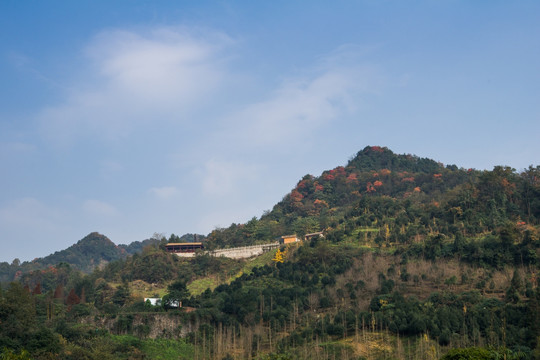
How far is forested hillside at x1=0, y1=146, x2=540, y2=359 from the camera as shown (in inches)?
1184

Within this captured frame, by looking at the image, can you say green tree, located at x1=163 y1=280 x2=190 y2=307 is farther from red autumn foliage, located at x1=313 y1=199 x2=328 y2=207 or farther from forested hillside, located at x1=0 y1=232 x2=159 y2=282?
forested hillside, located at x1=0 y1=232 x2=159 y2=282

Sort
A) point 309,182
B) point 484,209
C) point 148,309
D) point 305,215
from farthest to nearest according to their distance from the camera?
point 309,182, point 305,215, point 484,209, point 148,309

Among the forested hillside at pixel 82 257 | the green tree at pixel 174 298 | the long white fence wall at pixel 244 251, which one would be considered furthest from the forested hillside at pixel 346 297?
the forested hillside at pixel 82 257

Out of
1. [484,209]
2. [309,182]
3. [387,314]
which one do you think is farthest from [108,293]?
[309,182]

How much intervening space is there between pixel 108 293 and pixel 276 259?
45.5ft

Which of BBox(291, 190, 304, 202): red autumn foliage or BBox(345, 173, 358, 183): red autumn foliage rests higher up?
BBox(345, 173, 358, 183): red autumn foliage

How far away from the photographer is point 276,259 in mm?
49156

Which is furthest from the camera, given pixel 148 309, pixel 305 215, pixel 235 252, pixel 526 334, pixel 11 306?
pixel 305 215

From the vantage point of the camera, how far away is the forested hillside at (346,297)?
98.7 feet

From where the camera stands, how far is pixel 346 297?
124ft

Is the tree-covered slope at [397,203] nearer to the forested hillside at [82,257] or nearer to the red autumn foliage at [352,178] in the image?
the red autumn foliage at [352,178]

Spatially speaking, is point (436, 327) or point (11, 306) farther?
point (11, 306)

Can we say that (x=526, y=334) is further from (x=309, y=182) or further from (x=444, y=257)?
(x=309, y=182)

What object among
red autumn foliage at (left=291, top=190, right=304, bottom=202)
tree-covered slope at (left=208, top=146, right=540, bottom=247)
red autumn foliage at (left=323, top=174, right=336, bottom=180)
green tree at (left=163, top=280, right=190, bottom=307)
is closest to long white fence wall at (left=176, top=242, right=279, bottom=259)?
tree-covered slope at (left=208, top=146, right=540, bottom=247)
